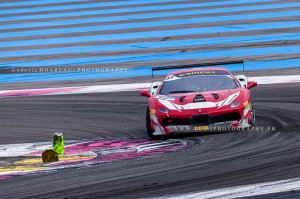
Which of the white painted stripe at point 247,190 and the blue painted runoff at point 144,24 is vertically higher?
the blue painted runoff at point 144,24

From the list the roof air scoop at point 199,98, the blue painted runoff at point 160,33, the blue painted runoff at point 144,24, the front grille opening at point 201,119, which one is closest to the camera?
the front grille opening at point 201,119

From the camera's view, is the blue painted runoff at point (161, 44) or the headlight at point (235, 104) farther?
the blue painted runoff at point (161, 44)

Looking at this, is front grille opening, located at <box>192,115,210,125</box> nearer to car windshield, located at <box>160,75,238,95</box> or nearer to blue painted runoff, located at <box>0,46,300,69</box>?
car windshield, located at <box>160,75,238,95</box>

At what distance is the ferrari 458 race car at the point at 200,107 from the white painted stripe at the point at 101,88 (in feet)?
17.1

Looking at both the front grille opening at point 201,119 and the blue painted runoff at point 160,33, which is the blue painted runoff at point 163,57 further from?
the front grille opening at point 201,119

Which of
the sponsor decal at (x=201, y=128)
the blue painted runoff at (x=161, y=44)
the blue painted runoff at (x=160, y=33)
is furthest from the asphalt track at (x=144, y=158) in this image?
the blue painted runoff at (x=160, y=33)

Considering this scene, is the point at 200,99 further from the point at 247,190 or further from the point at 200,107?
the point at 247,190

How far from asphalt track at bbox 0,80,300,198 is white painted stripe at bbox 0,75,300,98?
69 cm

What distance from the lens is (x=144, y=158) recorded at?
12.7 meters

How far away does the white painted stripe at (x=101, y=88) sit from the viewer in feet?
68.3

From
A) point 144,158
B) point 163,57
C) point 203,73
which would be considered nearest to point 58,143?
point 144,158

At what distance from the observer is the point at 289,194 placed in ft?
31.8

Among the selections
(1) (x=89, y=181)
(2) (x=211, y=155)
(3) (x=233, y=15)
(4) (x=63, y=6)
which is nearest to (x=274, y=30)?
(3) (x=233, y=15)

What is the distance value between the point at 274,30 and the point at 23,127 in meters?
12.5
